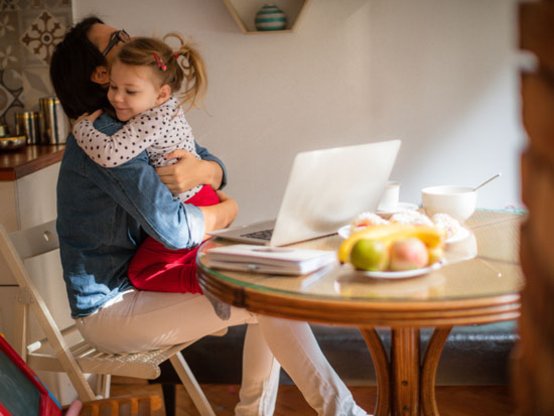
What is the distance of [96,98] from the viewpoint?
231cm

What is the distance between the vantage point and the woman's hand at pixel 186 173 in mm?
2207

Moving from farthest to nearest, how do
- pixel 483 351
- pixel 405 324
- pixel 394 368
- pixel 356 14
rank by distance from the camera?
pixel 356 14
pixel 483 351
pixel 394 368
pixel 405 324

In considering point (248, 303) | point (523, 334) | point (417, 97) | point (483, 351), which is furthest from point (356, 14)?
point (523, 334)

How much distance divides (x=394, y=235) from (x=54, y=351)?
1.08 meters

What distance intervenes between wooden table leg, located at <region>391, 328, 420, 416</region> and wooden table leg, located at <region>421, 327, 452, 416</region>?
20mm

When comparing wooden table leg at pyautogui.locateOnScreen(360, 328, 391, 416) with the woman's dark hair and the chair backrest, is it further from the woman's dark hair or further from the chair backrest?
the woman's dark hair

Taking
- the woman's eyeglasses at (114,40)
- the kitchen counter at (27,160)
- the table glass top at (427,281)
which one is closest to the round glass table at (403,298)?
the table glass top at (427,281)

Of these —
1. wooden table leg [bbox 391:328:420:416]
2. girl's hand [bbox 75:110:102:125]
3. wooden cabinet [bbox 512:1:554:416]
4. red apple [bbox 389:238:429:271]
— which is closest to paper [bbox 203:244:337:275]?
red apple [bbox 389:238:429:271]

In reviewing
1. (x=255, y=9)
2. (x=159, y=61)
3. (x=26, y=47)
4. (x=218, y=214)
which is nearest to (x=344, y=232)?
(x=218, y=214)

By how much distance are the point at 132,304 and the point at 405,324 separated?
36.2 inches

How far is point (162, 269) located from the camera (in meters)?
2.18

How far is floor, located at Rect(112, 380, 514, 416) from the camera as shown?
2.85 m

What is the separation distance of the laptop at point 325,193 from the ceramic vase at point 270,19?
1.56 m

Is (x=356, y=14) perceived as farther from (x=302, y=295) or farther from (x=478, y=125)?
(x=302, y=295)
